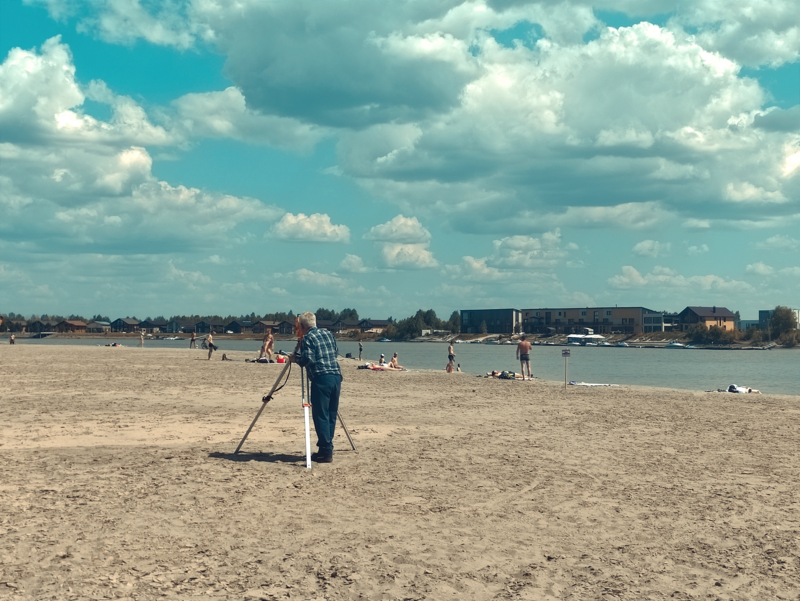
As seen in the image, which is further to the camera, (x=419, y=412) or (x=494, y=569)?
(x=419, y=412)

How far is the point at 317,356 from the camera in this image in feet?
31.7

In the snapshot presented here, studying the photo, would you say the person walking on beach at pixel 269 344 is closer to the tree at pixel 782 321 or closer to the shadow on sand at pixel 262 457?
the shadow on sand at pixel 262 457

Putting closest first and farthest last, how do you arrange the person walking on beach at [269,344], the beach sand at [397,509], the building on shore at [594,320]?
1. the beach sand at [397,509]
2. the person walking on beach at [269,344]
3. the building on shore at [594,320]

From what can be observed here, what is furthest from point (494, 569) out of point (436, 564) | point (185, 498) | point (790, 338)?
point (790, 338)

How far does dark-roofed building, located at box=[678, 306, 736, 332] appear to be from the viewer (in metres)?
158

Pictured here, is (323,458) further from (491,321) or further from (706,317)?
(491,321)

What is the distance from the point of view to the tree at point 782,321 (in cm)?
14000

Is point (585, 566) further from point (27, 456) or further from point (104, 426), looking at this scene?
point (104, 426)

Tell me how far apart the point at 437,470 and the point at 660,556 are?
3791 millimetres

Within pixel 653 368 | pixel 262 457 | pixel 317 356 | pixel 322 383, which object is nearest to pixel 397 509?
pixel 322 383

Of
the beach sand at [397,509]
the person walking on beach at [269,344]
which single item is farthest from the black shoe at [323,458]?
the person walking on beach at [269,344]

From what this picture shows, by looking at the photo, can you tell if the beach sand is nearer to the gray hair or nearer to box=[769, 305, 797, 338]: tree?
the gray hair

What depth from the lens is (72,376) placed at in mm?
26078

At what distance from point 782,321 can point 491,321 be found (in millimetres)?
65021
